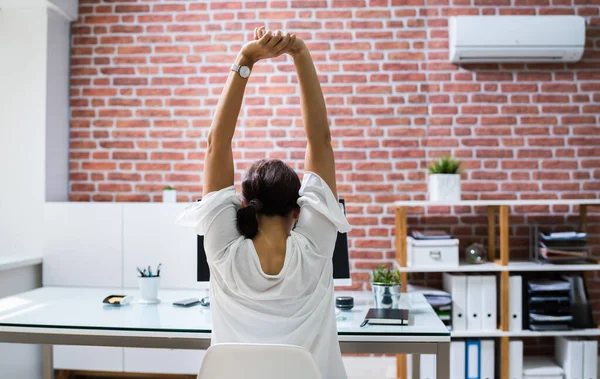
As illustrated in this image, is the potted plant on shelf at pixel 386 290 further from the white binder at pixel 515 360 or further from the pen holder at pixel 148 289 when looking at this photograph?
Result: the white binder at pixel 515 360

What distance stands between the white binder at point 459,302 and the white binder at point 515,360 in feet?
1.01

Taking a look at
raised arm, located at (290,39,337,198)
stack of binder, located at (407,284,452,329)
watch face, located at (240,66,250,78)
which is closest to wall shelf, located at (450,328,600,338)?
stack of binder, located at (407,284,452,329)

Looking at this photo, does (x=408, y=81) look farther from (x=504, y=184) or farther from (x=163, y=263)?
(x=163, y=263)

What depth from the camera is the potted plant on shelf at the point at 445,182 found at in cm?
356

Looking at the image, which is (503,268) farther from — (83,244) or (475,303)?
(83,244)

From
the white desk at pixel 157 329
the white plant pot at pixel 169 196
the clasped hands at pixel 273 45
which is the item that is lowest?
the white desk at pixel 157 329

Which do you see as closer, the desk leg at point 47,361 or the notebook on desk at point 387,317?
the notebook on desk at point 387,317

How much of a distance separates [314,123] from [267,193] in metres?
0.24

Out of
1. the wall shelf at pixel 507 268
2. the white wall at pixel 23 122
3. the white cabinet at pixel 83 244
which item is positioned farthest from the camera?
the white wall at pixel 23 122

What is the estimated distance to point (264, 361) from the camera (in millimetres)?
1472

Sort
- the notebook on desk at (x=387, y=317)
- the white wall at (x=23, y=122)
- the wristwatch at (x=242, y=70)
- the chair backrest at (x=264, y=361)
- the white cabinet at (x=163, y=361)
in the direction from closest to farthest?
the chair backrest at (x=264, y=361), the wristwatch at (x=242, y=70), the notebook on desk at (x=387, y=317), the white cabinet at (x=163, y=361), the white wall at (x=23, y=122)

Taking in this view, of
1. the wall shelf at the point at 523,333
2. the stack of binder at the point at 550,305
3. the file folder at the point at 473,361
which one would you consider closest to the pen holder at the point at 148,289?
the wall shelf at the point at 523,333

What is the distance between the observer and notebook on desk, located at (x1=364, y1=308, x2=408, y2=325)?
216cm

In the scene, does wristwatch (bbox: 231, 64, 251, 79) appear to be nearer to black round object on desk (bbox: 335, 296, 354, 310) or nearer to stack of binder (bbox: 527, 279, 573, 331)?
black round object on desk (bbox: 335, 296, 354, 310)
